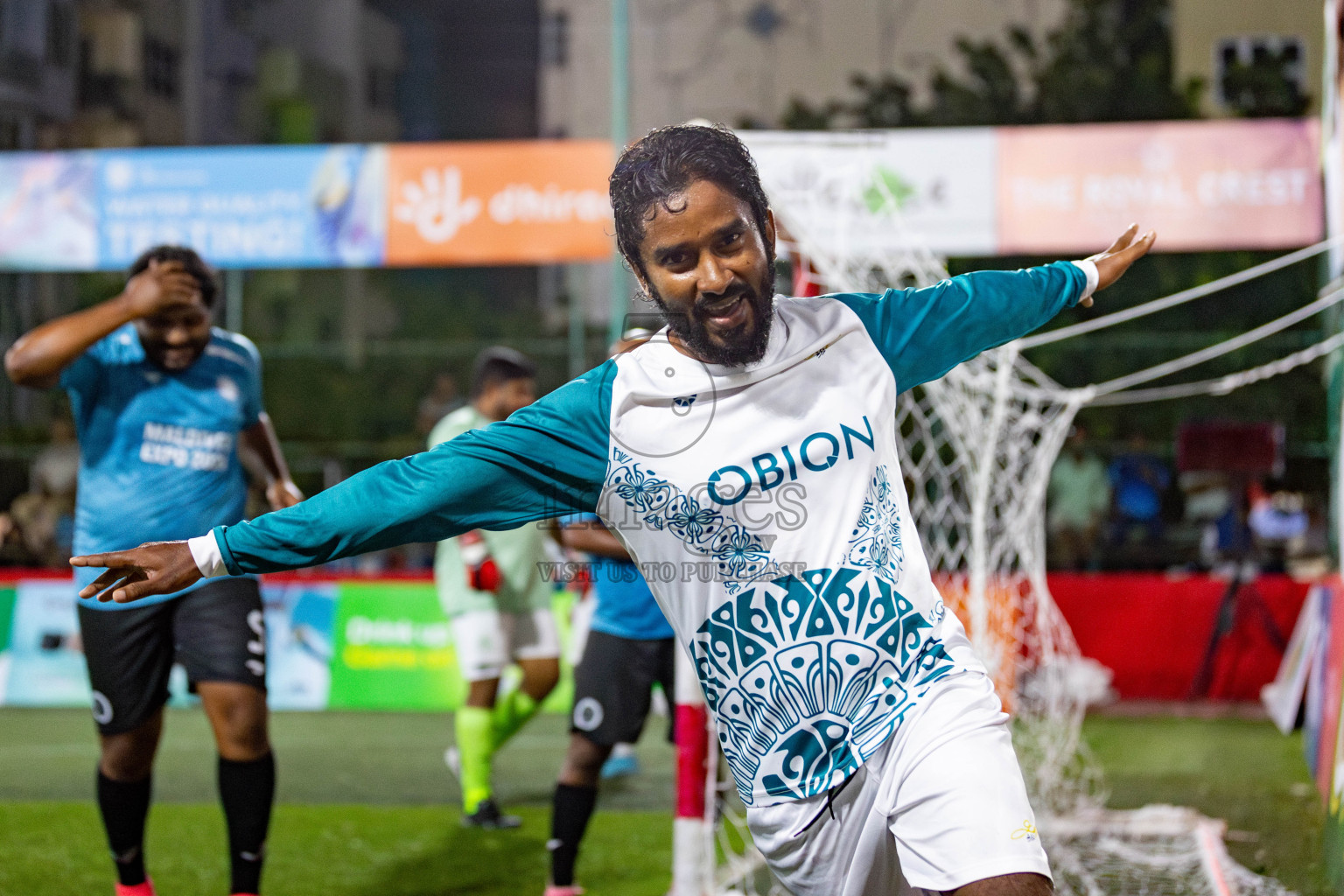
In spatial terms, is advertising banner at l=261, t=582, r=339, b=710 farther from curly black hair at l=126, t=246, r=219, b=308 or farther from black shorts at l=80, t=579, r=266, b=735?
curly black hair at l=126, t=246, r=219, b=308

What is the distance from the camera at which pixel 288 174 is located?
11.9m

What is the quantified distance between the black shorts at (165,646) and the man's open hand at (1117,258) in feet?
8.46

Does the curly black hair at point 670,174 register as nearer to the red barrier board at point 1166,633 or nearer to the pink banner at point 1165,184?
the red barrier board at point 1166,633

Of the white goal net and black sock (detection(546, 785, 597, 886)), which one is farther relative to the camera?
the white goal net

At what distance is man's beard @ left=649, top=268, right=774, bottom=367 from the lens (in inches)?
94.0

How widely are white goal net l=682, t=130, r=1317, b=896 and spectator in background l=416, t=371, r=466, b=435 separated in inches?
236

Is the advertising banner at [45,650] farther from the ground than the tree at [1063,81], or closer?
closer

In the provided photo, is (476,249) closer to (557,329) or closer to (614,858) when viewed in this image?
(557,329)

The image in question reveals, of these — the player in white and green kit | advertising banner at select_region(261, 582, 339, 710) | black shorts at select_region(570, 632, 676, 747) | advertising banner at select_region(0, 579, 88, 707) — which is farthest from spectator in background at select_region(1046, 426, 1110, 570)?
advertising banner at select_region(0, 579, 88, 707)

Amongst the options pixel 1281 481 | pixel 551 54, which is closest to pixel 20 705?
pixel 1281 481

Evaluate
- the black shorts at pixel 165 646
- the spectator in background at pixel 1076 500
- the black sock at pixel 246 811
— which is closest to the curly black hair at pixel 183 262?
the black shorts at pixel 165 646

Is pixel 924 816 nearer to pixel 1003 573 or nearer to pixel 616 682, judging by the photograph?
pixel 616 682

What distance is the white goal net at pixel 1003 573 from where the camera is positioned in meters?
4.88

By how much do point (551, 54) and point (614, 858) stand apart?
623 inches
